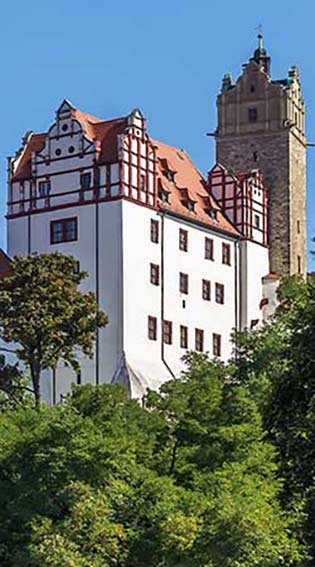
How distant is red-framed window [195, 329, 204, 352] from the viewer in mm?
78050

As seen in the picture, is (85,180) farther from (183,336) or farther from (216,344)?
(216,344)

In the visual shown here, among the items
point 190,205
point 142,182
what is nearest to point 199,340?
point 190,205

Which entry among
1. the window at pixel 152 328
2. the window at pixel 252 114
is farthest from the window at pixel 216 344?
the window at pixel 252 114

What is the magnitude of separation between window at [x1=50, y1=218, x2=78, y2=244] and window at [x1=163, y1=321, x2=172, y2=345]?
6.02 metres

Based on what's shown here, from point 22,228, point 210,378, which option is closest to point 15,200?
point 22,228

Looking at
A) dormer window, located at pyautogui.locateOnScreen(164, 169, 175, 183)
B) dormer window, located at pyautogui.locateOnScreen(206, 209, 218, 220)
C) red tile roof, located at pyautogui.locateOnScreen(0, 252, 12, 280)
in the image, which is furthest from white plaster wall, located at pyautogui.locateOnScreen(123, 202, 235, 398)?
red tile roof, located at pyautogui.locateOnScreen(0, 252, 12, 280)

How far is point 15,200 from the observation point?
257 feet

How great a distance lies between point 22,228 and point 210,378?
3457cm

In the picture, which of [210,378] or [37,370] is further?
[37,370]

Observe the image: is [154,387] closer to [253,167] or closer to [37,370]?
[37,370]

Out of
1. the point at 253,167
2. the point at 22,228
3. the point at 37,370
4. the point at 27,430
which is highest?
the point at 253,167

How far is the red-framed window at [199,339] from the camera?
78.1 metres

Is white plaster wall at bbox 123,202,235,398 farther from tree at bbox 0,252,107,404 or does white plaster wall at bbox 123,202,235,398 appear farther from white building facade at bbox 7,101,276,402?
tree at bbox 0,252,107,404

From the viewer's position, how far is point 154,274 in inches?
2958
